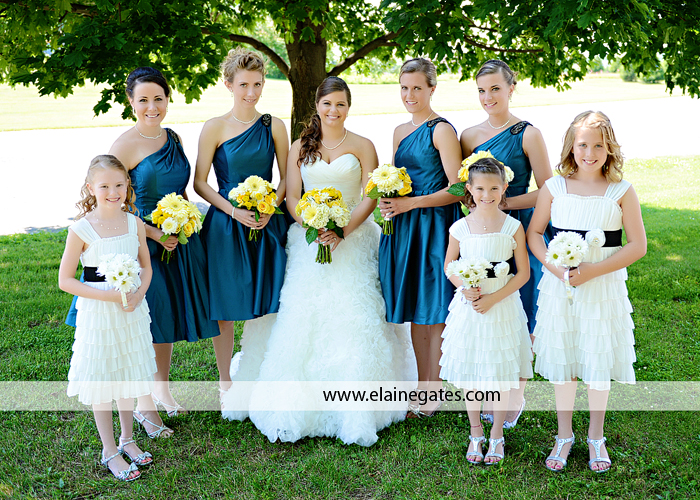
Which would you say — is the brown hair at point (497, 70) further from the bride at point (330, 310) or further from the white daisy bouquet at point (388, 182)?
the bride at point (330, 310)

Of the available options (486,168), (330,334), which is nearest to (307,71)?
(330,334)

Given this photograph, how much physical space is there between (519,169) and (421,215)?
0.81 m

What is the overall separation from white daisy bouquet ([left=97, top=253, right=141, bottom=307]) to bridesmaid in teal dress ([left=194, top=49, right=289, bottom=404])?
3.08 feet

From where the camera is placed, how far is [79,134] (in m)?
27.1

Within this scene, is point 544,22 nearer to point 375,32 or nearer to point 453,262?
point 453,262

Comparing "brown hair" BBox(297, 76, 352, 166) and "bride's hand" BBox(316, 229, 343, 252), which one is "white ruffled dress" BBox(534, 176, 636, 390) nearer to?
"bride's hand" BBox(316, 229, 343, 252)

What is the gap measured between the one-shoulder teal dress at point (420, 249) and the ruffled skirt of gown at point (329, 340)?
0.58 feet

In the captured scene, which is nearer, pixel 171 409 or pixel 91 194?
pixel 91 194

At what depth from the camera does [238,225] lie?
191 inches

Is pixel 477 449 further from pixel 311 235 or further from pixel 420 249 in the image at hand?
pixel 311 235

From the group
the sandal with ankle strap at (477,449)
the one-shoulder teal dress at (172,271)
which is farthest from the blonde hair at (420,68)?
the sandal with ankle strap at (477,449)

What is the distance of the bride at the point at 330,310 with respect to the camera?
4543 mm

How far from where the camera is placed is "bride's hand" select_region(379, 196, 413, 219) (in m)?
4.57

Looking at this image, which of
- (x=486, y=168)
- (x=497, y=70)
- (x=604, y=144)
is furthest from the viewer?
(x=497, y=70)
